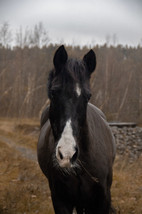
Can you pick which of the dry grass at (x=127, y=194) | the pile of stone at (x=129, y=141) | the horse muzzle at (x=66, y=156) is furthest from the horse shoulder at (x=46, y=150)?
the pile of stone at (x=129, y=141)

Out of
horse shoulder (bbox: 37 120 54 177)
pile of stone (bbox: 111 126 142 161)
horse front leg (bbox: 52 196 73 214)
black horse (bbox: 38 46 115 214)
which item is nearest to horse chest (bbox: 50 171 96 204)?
black horse (bbox: 38 46 115 214)

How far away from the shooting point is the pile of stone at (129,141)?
11.1m

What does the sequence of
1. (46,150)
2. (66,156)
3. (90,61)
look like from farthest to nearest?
(46,150), (90,61), (66,156)

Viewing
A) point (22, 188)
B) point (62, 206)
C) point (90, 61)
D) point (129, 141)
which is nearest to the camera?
point (90, 61)

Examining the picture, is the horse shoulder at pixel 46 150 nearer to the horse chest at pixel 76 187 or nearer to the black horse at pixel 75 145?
the black horse at pixel 75 145

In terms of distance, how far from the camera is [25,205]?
451 cm

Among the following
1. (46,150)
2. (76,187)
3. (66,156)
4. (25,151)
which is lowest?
(25,151)

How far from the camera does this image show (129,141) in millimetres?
11891

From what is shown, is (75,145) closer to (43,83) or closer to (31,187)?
(31,187)

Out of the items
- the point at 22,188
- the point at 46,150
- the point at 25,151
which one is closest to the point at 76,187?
the point at 46,150

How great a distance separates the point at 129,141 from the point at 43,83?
6.63m

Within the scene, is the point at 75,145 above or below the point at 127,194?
above

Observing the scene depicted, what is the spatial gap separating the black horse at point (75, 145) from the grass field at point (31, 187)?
180cm

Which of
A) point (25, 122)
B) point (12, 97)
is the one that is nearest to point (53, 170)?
point (25, 122)
